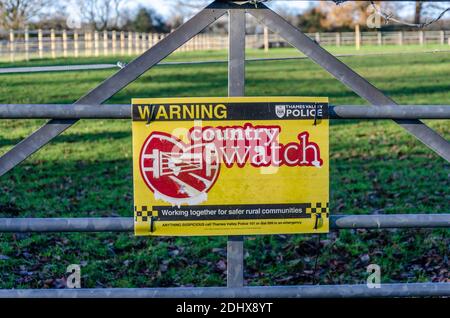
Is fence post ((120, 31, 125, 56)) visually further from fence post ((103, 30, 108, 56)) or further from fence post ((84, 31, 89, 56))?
fence post ((84, 31, 89, 56))

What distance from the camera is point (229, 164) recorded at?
4055mm

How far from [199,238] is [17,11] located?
16.6 meters

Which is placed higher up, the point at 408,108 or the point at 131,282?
the point at 408,108

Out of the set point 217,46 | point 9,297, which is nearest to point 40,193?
point 9,297

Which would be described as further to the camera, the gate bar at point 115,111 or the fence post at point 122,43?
the fence post at point 122,43

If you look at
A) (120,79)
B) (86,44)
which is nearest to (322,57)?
(120,79)

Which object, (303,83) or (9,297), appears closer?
(9,297)

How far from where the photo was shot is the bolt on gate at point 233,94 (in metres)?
4.01

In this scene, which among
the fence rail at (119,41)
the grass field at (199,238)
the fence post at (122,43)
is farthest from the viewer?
the fence post at (122,43)

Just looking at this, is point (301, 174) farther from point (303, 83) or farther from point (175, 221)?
point (303, 83)

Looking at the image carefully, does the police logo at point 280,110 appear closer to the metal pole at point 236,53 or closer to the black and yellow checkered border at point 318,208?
the metal pole at point 236,53

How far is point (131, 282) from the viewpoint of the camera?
5910 mm

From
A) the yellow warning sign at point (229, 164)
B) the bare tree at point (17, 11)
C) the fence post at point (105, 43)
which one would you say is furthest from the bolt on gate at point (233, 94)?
the fence post at point (105, 43)
